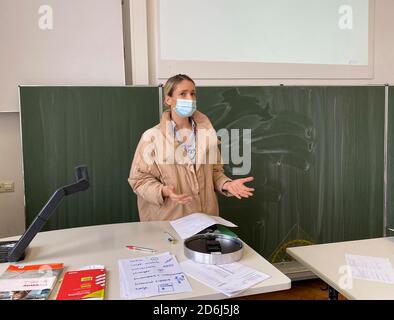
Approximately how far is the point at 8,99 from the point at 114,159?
840mm

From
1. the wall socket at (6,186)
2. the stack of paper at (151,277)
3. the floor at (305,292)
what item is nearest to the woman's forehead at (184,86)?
the stack of paper at (151,277)

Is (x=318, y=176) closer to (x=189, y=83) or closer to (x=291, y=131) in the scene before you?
(x=291, y=131)

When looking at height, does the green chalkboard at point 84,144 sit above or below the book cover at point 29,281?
above

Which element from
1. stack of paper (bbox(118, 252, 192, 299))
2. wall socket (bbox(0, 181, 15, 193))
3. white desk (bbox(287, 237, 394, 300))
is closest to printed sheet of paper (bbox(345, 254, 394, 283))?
white desk (bbox(287, 237, 394, 300))

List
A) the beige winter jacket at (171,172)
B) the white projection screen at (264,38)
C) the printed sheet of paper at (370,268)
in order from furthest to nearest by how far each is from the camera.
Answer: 1. the white projection screen at (264,38)
2. the beige winter jacket at (171,172)
3. the printed sheet of paper at (370,268)

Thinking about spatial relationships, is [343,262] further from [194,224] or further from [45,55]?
[45,55]

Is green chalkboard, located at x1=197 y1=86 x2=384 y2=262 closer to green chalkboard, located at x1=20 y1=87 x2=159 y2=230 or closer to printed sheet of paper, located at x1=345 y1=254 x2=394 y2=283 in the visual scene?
green chalkboard, located at x1=20 y1=87 x2=159 y2=230

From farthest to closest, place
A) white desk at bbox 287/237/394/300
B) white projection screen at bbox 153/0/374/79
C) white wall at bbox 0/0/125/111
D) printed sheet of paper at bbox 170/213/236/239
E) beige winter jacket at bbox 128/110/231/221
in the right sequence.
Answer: white projection screen at bbox 153/0/374/79 → white wall at bbox 0/0/125/111 → beige winter jacket at bbox 128/110/231/221 → printed sheet of paper at bbox 170/213/236/239 → white desk at bbox 287/237/394/300

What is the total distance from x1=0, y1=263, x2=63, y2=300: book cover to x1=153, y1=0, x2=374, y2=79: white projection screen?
6.41ft

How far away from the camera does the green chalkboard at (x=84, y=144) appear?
107 inches

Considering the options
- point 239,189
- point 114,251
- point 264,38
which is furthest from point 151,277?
point 264,38

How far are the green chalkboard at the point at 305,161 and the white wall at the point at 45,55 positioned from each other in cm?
79

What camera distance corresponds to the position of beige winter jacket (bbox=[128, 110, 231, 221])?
6.73ft

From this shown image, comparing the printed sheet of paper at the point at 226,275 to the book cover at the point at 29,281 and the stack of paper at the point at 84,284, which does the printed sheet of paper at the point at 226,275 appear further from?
the book cover at the point at 29,281
